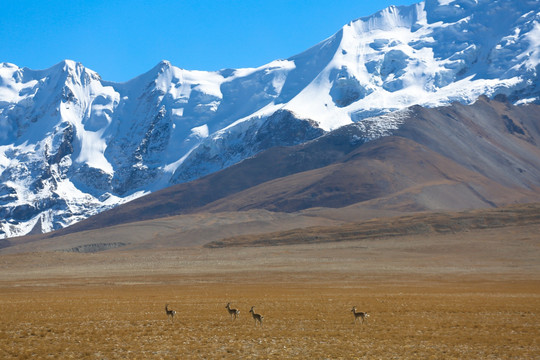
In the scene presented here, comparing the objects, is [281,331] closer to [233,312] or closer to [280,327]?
[280,327]

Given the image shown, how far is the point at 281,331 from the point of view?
32.2 meters

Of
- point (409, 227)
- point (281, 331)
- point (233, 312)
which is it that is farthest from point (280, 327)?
point (409, 227)

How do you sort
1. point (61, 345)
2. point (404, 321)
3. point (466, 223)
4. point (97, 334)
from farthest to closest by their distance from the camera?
1. point (466, 223)
2. point (404, 321)
3. point (97, 334)
4. point (61, 345)

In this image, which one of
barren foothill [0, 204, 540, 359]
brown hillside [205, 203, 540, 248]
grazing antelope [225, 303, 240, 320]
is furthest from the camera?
brown hillside [205, 203, 540, 248]

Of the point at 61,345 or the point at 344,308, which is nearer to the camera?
the point at 61,345

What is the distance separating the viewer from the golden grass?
26.9 metres

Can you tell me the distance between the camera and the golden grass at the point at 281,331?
26.9 m

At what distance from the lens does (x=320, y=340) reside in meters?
29.6

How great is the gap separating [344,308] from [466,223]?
122 metres

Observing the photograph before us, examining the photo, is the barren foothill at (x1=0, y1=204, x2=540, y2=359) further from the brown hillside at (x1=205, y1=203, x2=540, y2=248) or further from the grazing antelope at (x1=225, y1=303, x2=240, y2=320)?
the brown hillside at (x1=205, y1=203, x2=540, y2=248)

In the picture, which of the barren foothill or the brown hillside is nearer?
the barren foothill

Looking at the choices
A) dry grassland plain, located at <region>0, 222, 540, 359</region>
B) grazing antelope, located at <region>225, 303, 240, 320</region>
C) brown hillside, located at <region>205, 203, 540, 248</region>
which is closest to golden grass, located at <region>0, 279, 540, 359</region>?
dry grassland plain, located at <region>0, 222, 540, 359</region>

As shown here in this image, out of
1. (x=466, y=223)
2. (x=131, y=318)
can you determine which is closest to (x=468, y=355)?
(x=131, y=318)

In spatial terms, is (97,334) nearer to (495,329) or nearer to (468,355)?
(468,355)
